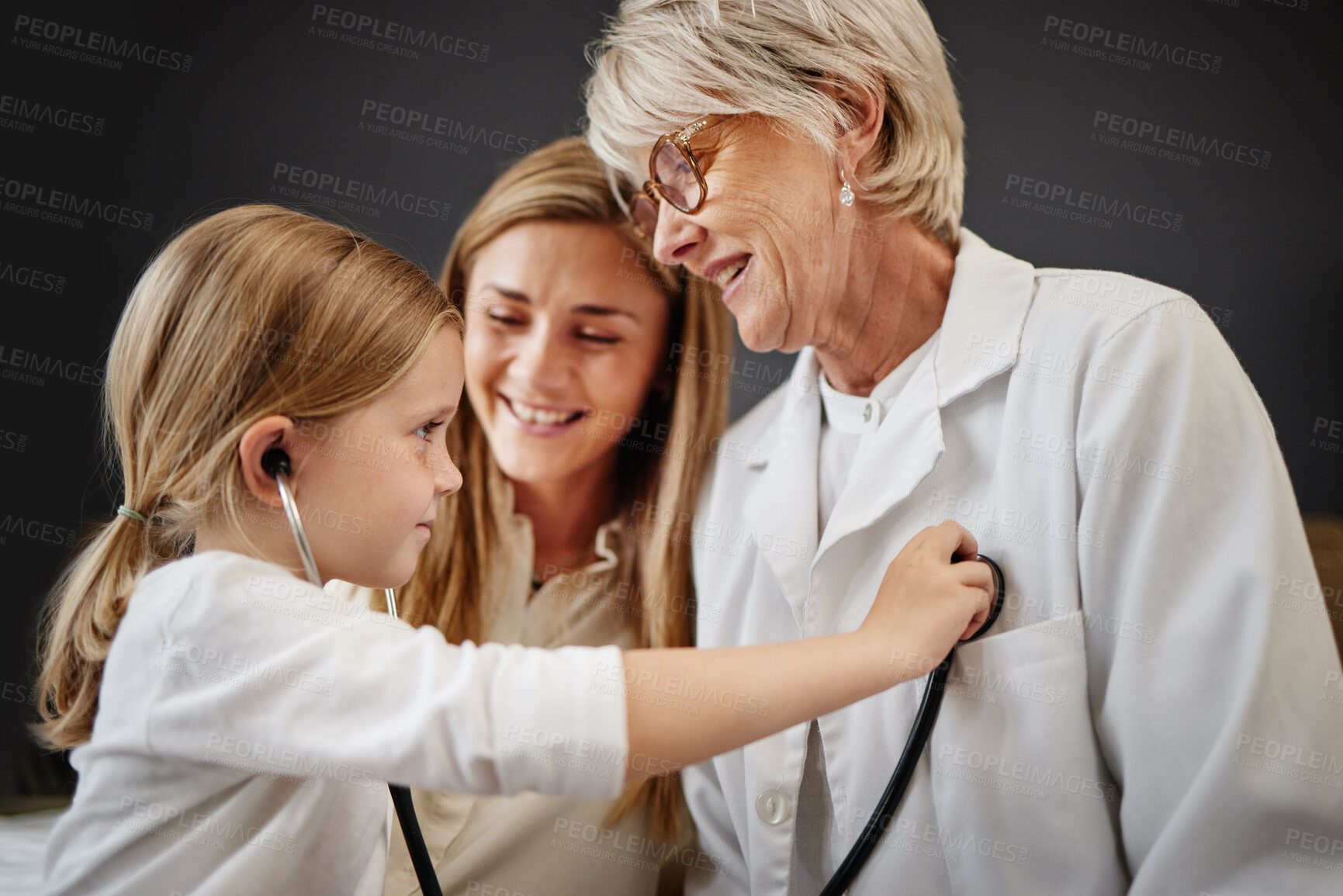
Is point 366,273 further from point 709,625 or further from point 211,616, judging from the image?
point 709,625

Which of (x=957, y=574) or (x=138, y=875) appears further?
(x=957, y=574)

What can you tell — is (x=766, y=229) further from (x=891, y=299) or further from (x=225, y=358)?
(x=225, y=358)

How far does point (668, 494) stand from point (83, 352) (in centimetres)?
96

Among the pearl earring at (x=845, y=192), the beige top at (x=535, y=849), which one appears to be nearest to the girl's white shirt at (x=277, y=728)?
the beige top at (x=535, y=849)

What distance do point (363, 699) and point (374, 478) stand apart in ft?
0.89

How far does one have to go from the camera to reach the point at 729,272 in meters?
1.28

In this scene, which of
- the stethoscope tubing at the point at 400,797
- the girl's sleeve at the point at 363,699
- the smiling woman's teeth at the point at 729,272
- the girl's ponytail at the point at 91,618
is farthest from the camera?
the smiling woman's teeth at the point at 729,272

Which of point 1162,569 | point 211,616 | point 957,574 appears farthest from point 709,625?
point 211,616

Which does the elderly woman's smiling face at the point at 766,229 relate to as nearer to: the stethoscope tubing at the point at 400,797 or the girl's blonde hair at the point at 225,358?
the girl's blonde hair at the point at 225,358

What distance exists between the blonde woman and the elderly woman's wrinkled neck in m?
0.37

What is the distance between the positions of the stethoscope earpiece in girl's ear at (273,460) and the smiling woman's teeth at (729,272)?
24.1 inches

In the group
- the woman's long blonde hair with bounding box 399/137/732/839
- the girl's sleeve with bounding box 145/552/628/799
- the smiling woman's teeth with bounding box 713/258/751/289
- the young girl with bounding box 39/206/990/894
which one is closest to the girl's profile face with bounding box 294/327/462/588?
the young girl with bounding box 39/206/990/894

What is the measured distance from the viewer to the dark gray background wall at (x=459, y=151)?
4.17 ft

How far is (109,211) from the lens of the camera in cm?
148
